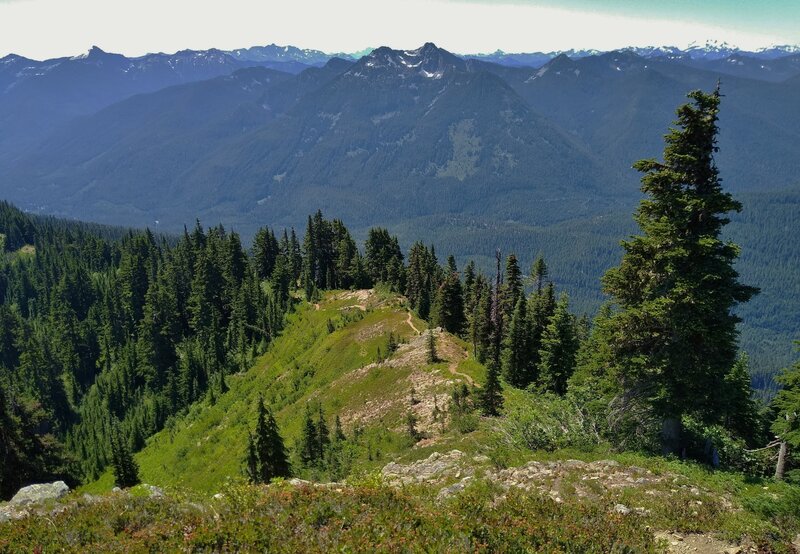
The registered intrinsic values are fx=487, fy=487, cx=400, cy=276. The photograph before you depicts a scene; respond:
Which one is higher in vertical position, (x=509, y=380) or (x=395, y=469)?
(x=395, y=469)

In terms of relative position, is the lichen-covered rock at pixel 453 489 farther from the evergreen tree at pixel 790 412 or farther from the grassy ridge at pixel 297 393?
the grassy ridge at pixel 297 393

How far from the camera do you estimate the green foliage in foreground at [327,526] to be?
11.9m

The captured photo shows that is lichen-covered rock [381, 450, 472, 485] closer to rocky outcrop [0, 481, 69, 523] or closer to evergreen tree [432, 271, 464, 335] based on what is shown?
rocky outcrop [0, 481, 69, 523]

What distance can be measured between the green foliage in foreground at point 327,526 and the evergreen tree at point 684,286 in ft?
28.1

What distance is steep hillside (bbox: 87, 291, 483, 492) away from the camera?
1718 inches

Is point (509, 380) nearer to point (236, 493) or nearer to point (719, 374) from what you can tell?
point (719, 374)

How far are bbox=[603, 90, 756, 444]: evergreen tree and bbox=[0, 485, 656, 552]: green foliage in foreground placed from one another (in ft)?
28.1

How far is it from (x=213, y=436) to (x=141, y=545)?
5908cm

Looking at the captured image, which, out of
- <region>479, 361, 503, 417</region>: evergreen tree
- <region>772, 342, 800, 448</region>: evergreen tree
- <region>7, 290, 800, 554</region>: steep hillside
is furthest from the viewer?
<region>479, 361, 503, 417</region>: evergreen tree

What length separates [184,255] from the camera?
11812cm

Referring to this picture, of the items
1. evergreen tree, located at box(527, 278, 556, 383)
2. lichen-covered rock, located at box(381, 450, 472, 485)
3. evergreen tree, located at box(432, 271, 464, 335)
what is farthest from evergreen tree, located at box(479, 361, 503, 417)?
evergreen tree, located at box(432, 271, 464, 335)

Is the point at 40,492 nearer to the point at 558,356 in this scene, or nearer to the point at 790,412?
the point at 790,412

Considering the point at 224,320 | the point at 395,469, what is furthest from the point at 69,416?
the point at 395,469

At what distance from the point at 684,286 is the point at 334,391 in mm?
45221
